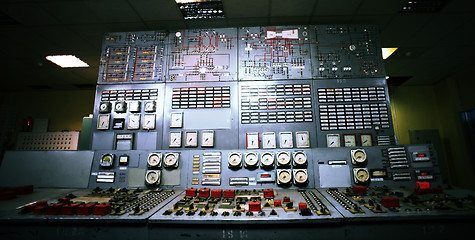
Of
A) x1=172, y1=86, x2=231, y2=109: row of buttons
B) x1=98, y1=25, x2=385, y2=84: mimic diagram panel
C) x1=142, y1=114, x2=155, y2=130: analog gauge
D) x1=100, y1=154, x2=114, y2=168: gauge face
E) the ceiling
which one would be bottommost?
x1=100, y1=154, x2=114, y2=168: gauge face

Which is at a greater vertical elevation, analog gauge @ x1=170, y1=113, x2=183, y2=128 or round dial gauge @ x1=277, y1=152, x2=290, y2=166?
analog gauge @ x1=170, y1=113, x2=183, y2=128

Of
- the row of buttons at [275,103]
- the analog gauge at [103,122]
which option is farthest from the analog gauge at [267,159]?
the analog gauge at [103,122]

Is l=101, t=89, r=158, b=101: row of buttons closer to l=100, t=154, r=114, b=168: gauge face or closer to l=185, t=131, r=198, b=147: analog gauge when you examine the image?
l=185, t=131, r=198, b=147: analog gauge

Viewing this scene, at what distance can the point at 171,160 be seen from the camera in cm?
220

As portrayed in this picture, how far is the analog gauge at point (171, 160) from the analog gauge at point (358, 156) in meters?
1.79

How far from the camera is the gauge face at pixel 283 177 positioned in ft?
6.73

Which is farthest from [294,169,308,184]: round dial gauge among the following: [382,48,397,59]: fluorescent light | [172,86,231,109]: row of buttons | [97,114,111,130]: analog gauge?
[382,48,397,59]: fluorescent light

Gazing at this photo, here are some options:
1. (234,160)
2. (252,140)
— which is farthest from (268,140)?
(234,160)

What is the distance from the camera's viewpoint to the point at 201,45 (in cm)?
281

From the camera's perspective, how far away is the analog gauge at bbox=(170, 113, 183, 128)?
2533 millimetres

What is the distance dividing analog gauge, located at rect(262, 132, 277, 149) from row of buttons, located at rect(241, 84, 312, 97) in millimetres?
503

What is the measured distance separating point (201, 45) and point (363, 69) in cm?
210

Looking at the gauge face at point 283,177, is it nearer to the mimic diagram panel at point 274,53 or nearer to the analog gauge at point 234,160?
the analog gauge at point 234,160

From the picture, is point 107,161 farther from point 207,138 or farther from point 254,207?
point 254,207
